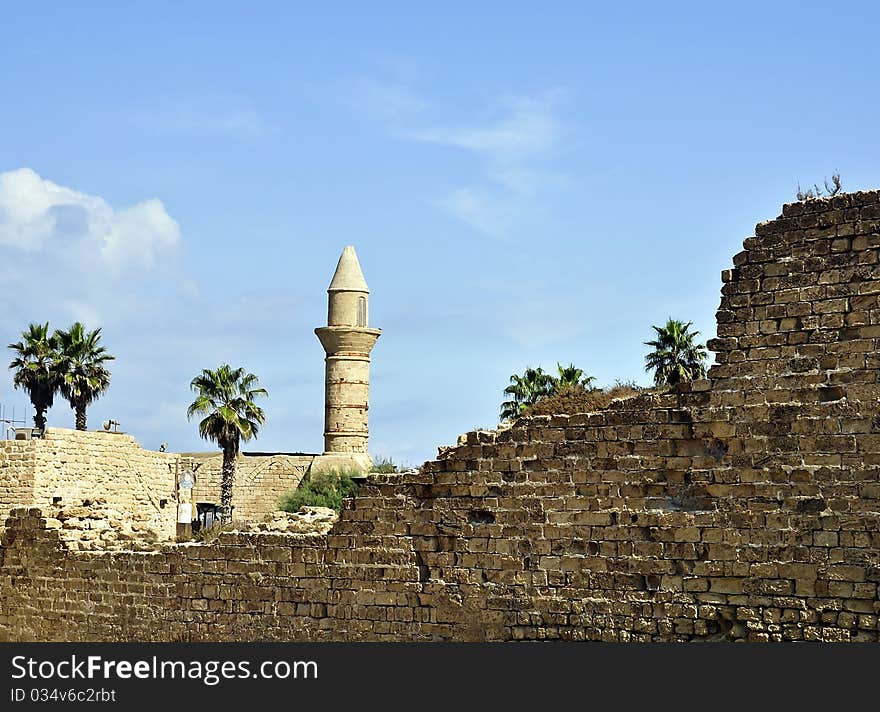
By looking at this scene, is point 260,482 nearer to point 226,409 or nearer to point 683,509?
point 226,409

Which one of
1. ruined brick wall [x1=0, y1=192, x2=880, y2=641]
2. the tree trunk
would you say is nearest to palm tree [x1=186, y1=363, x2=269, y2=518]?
the tree trunk

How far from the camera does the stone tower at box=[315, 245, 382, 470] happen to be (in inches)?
1555

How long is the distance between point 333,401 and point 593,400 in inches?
864

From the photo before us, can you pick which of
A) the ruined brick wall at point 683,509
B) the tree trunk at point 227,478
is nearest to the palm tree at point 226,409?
the tree trunk at point 227,478

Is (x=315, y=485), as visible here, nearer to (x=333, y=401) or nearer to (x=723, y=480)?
(x=333, y=401)

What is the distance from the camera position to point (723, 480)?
12.2 meters

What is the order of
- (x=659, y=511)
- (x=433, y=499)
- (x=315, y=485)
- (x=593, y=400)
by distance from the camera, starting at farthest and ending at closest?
(x=315, y=485) → (x=593, y=400) → (x=433, y=499) → (x=659, y=511)

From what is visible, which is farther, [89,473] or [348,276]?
[348,276]

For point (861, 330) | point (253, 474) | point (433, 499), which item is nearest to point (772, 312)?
point (861, 330)

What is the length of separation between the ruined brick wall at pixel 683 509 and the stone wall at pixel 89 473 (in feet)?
34.7

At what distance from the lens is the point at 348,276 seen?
40.0 meters

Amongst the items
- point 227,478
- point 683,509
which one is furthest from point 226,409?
point 683,509

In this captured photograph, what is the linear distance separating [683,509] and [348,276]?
1109 inches

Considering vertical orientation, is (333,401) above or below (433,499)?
above
